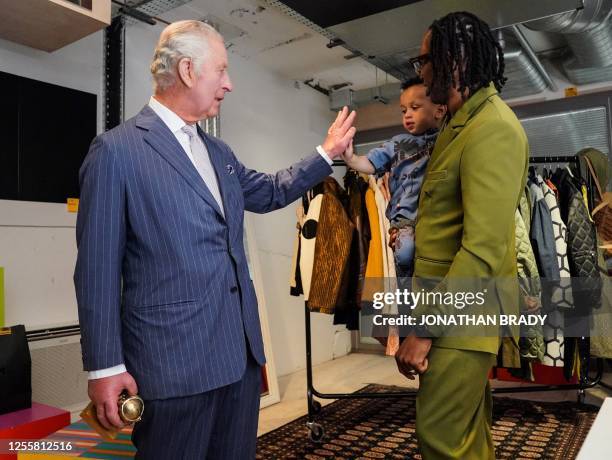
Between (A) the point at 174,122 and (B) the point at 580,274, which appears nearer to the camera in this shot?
(A) the point at 174,122

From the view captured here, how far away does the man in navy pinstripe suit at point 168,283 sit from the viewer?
110cm

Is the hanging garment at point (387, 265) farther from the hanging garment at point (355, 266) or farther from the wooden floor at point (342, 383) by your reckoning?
the wooden floor at point (342, 383)

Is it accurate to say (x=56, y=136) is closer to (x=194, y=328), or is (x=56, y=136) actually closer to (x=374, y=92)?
(x=194, y=328)

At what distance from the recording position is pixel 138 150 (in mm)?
1177

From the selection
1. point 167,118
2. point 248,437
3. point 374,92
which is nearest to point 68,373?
point 248,437

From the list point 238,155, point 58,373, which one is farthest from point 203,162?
point 238,155

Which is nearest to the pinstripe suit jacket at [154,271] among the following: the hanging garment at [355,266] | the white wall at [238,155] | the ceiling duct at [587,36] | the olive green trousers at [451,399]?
the olive green trousers at [451,399]

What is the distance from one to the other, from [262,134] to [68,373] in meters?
2.37

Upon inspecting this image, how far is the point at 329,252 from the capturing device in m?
2.59

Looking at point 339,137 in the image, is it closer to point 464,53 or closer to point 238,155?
point 464,53

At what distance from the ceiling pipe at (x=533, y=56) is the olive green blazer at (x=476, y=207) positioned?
233 centimetres

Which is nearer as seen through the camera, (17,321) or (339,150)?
(339,150)

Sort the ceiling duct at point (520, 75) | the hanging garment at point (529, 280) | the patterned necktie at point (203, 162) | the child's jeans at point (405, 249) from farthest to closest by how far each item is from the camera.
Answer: the ceiling duct at point (520, 75) → the hanging garment at point (529, 280) → the child's jeans at point (405, 249) → the patterned necktie at point (203, 162)

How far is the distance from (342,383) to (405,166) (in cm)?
258
